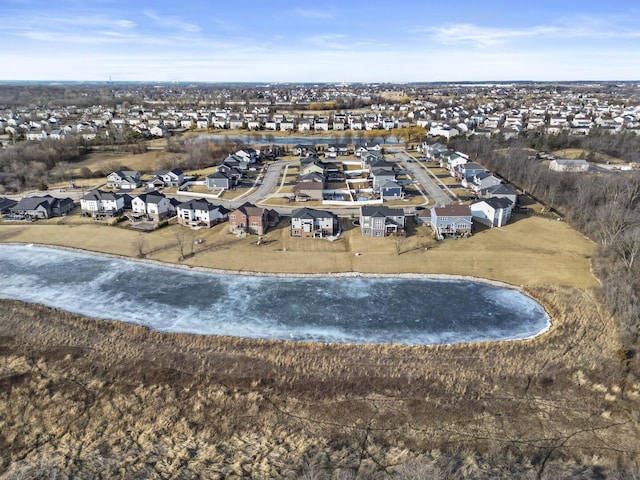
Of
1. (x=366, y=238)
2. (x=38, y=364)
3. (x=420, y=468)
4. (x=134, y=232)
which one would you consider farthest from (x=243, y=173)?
(x=420, y=468)

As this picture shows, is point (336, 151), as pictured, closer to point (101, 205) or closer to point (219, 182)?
point (219, 182)

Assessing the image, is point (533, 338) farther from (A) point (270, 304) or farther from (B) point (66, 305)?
(B) point (66, 305)

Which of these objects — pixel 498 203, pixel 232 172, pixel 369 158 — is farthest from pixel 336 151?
pixel 498 203

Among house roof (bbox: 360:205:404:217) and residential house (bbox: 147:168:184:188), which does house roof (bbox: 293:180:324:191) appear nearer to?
house roof (bbox: 360:205:404:217)

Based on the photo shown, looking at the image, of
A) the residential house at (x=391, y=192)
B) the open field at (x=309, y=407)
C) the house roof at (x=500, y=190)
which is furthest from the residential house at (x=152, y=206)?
the house roof at (x=500, y=190)

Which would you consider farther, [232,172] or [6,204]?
[232,172]
